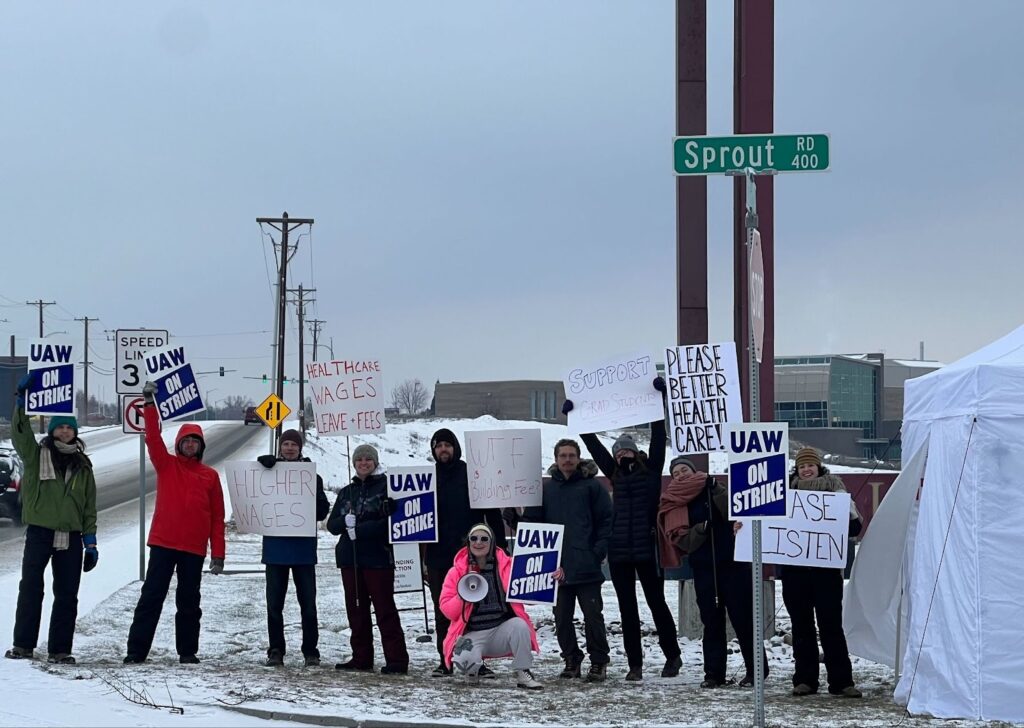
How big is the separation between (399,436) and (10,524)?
3785cm

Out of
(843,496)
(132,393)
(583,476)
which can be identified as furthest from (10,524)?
(843,496)

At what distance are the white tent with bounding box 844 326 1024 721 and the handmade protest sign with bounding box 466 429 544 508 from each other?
3035 millimetres

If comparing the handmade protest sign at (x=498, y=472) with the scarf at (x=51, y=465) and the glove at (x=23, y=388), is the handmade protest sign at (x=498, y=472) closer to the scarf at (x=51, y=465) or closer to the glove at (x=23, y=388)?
the scarf at (x=51, y=465)

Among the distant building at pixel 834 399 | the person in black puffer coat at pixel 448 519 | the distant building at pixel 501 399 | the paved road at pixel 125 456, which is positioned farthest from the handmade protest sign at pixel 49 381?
the distant building at pixel 501 399

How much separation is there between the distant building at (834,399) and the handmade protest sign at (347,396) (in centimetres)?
8093

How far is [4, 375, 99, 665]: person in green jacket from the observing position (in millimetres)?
9484

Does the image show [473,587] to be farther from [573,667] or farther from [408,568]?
[408,568]

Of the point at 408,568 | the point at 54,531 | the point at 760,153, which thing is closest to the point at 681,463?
the point at 760,153

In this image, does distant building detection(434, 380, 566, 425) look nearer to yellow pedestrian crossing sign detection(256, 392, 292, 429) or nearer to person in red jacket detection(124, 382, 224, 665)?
yellow pedestrian crossing sign detection(256, 392, 292, 429)

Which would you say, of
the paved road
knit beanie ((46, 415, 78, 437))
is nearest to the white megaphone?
knit beanie ((46, 415, 78, 437))

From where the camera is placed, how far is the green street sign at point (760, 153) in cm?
807

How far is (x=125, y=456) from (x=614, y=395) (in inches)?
1724

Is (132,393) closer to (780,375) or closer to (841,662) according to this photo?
(841,662)

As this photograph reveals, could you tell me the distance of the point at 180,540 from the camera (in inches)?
385
